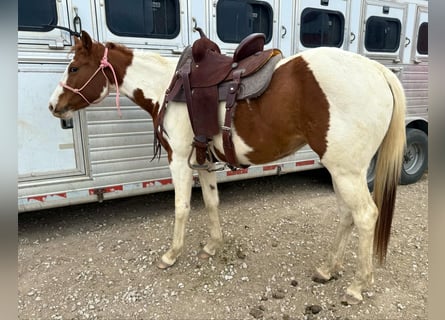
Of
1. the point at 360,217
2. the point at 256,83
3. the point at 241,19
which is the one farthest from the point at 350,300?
the point at 241,19

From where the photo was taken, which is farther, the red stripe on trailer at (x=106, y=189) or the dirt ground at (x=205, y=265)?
the red stripe on trailer at (x=106, y=189)

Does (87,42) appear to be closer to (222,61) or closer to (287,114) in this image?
(222,61)

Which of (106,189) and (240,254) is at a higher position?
(106,189)

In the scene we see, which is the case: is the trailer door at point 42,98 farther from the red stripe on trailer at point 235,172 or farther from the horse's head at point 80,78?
the red stripe on trailer at point 235,172

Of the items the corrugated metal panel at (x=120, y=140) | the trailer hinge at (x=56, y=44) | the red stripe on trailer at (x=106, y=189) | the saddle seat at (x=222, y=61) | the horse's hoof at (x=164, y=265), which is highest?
the trailer hinge at (x=56, y=44)

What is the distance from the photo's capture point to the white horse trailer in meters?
2.84

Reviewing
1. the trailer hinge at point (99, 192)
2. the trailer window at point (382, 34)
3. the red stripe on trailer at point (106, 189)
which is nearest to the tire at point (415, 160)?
the trailer window at point (382, 34)

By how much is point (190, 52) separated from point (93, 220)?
2444 mm

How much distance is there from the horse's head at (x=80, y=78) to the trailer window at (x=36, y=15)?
463 millimetres

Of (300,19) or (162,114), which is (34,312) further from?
(300,19)

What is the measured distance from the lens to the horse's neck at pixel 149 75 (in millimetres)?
2678

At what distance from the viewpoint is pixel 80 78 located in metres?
2.59

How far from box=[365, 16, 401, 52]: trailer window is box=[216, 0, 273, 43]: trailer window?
157cm

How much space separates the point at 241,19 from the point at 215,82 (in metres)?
1.65
